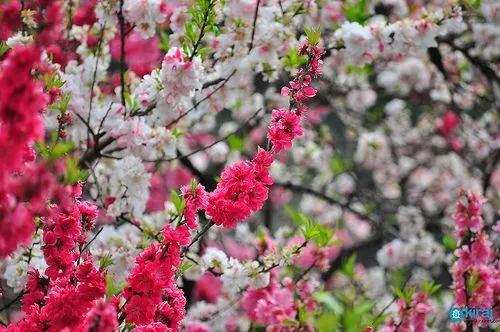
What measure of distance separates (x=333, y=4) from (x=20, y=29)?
5.10 ft

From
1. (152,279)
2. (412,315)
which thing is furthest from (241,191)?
(412,315)

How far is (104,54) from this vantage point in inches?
113

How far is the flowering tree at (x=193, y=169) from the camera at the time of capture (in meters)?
1.51

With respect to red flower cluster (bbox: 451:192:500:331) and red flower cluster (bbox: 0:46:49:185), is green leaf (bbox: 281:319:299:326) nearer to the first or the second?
red flower cluster (bbox: 451:192:500:331)

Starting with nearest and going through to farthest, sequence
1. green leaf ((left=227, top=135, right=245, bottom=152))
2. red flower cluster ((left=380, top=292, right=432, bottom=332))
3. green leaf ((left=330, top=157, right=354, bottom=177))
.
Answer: red flower cluster ((left=380, top=292, right=432, bottom=332)), green leaf ((left=227, top=135, right=245, bottom=152)), green leaf ((left=330, top=157, right=354, bottom=177))

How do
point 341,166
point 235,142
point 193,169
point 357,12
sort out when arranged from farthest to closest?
point 341,166 < point 235,142 < point 193,169 < point 357,12

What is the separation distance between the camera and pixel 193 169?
11.8ft

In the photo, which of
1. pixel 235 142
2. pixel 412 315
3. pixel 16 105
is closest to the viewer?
pixel 16 105

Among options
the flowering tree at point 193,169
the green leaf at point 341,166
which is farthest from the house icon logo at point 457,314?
the green leaf at point 341,166

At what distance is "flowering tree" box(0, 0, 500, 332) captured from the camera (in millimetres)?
1511

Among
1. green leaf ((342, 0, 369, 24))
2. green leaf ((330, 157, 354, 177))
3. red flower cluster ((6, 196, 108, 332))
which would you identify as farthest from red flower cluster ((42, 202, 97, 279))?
green leaf ((330, 157, 354, 177))

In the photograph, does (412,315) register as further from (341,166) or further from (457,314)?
(341,166)

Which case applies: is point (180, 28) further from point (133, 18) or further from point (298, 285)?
point (298, 285)

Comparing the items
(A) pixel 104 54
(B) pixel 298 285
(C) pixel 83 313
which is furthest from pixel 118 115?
(C) pixel 83 313
